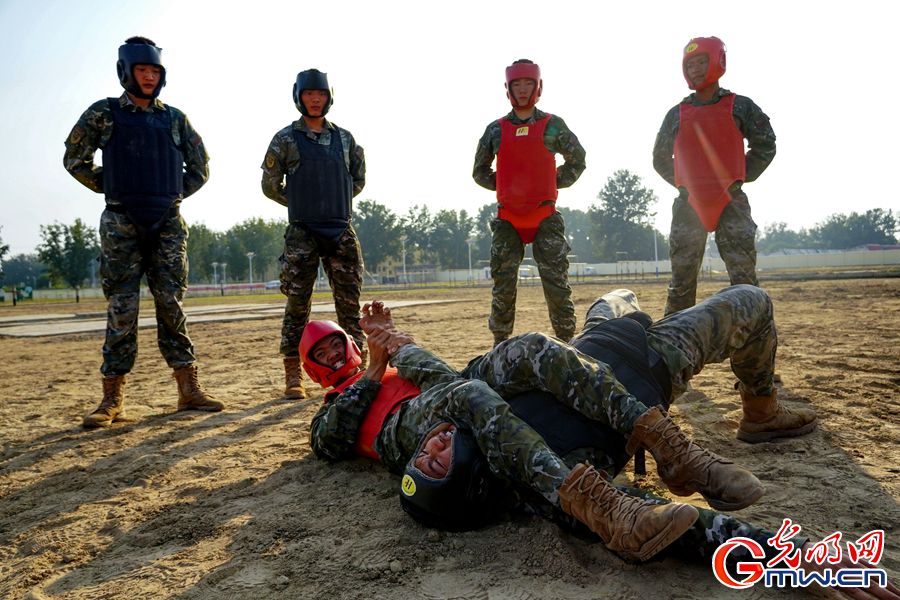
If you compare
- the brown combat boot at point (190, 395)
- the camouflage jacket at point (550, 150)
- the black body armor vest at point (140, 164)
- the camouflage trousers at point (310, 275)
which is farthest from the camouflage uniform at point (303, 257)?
the camouflage jacket at point (550, 150)

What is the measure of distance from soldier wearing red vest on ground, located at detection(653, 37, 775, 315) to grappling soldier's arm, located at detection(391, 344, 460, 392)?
280cm

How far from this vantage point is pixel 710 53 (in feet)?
15.0

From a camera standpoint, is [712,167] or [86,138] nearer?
[86,138]

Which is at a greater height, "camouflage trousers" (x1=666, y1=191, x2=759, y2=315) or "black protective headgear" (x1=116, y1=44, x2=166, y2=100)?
"black protective headgear" (x1=116, y1=44, x2=166, y2=100)

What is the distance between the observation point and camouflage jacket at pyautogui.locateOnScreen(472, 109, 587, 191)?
4977 millimetres

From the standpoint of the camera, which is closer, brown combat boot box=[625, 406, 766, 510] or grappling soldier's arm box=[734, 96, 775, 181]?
brown combat boot box=[625, 406, 766, 510]

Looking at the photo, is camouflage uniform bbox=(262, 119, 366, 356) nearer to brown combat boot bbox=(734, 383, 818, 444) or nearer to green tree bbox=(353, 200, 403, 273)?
brown combat boot bbox=(734, 383, 818, 444)

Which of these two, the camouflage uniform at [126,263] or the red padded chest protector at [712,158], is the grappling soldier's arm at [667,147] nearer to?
the red padded chest protector at [712,158]

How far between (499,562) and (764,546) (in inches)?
31.4

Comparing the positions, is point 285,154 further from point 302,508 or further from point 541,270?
point 302,508

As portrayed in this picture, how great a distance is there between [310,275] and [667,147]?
3.26m

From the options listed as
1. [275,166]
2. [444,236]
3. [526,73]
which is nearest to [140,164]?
[275,166]

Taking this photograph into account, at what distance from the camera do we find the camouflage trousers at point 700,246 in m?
4.55

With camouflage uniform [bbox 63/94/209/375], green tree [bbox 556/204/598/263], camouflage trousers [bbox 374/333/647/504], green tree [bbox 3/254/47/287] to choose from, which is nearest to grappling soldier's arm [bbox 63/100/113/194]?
camouflage uniform [bbox 63/94/209/375]
